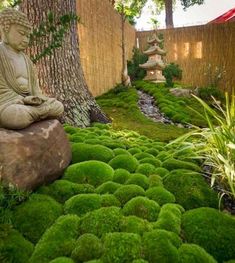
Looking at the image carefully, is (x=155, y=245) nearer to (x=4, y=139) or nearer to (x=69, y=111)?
(x=4, y=139)

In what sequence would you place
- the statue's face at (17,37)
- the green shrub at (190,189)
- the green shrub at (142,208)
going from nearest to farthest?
the green shrub at (142,208), the green shrub at (190,189), the statue's face at (17,37)

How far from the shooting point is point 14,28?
2.37 meters

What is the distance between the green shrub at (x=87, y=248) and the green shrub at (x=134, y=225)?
0.19 metres

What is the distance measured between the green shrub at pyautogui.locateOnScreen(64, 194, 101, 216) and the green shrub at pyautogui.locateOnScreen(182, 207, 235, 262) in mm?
589

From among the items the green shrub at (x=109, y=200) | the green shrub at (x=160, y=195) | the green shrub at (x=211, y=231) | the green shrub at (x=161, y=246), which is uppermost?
the green shrub at (x=109, y=200)

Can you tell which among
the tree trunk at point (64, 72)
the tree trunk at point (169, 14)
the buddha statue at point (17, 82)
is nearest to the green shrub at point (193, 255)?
the buddha statue at point (17, 82)

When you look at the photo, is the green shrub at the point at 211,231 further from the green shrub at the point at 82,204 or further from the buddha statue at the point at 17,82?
the buddha statue at the point at 17,82

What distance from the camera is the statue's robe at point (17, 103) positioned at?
2.19 metres

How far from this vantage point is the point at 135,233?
1.79 m

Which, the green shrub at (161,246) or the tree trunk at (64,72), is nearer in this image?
the green shrub at (161,246)

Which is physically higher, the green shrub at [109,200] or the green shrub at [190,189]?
the green shrub at [109,200]

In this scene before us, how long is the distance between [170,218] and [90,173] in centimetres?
81

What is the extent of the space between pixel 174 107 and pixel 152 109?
0.47 meters

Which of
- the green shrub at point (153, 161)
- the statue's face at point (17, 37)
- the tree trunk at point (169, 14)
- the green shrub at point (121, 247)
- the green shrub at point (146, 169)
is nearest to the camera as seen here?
the green shrub at point (121, 247)
